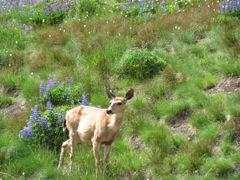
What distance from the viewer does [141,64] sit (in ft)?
38.8

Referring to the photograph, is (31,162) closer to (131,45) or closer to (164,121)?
(164,121)

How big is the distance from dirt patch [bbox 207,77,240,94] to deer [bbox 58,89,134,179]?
281cm

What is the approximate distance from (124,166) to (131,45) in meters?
4.32

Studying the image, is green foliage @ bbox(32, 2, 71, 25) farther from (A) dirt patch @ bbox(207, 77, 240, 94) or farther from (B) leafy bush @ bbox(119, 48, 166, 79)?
(A) dirt patch @ bbox(207, 77, 240, 94)

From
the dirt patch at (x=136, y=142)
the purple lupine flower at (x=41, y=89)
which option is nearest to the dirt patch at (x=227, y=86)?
the dirt patch at (x=136, y=142)

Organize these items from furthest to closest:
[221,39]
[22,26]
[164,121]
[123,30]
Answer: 1. [22,26]
2. [123,30]
3. [221,39]
4. [164,121]

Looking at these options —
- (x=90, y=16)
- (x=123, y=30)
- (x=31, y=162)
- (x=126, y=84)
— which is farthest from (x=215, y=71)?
(x=90, y=16)

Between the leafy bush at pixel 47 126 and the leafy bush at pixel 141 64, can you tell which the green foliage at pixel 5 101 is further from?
the leafy bush at pixel 141 64

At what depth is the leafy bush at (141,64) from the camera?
38.7ft

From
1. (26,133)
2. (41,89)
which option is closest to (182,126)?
(26,133)

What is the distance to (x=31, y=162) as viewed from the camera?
9.70 m

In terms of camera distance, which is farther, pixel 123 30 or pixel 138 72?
pixel 123 30

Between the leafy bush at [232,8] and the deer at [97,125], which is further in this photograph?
the leafy bush at [232,8]

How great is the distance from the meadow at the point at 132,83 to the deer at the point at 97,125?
399 millimetres
